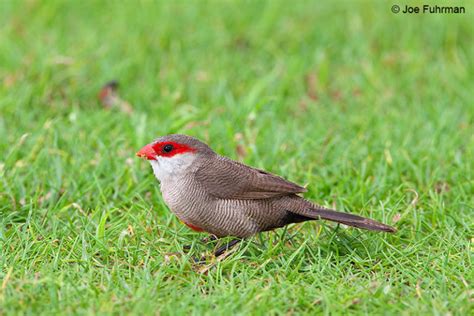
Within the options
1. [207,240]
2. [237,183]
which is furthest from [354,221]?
[207,240]

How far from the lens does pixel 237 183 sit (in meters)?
5.16

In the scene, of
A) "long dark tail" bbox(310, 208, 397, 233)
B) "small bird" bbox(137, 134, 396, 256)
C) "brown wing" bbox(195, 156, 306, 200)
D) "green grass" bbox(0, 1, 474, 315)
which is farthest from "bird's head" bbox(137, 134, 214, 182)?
A: "long dark tail" bbox(310, 208, 397, 233)

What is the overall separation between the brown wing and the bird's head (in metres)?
0.11

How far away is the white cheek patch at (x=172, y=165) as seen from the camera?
16.8ft

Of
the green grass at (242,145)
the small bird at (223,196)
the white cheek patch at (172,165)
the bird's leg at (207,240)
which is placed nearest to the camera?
the green grass at (242,145)

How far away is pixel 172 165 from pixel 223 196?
37cm

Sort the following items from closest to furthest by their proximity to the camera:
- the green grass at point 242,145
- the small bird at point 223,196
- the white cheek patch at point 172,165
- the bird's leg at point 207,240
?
the green grass at point 242,145
the small bird at point 223,196
the white cheek patch at point 172,165
the bird's leg at point 207,240

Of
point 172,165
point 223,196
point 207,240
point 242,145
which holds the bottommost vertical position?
point 207,240

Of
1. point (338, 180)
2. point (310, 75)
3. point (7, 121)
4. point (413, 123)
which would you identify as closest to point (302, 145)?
point (338, 180)

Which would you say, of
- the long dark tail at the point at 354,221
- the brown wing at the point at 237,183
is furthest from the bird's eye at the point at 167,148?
the long dark tail at the point at 354,221

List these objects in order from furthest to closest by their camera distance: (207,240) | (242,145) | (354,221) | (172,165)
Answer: (242,145)
(207,240)
(172,165)
(354,221)

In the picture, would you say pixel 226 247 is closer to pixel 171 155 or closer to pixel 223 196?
pixel 223 196

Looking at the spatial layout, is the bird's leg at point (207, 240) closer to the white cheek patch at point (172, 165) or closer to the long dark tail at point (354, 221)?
the white cheek patch at point (172, 165)

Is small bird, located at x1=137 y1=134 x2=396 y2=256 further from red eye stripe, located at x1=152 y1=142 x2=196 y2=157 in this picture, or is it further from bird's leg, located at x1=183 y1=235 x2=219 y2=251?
bird's leg, located at x1=183 y1=235 x2=219 y2=251
